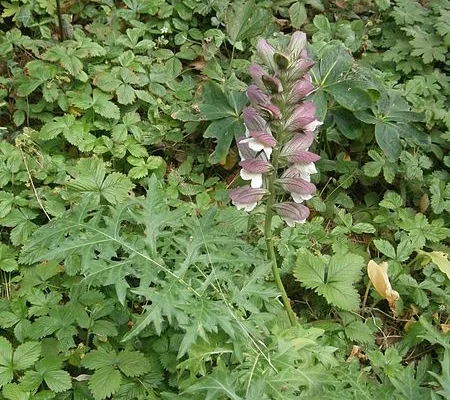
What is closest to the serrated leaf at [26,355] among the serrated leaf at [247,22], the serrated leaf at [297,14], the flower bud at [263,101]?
the flower bud at [263,101]

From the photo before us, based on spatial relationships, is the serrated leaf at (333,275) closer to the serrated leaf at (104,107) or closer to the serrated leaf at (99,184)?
the serrated leaf at (99,184)

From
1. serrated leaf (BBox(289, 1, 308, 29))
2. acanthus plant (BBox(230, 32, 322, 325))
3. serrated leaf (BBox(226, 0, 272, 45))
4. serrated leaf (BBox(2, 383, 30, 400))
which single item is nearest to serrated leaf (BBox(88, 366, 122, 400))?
serrated leaf (BBox(2, 383, 30, 400))

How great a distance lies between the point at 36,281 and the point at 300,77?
5.04ft

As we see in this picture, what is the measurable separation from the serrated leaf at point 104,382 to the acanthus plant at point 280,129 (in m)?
0.85

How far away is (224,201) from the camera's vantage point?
3.35m

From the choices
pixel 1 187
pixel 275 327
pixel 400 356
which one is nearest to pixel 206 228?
pixel 275 327

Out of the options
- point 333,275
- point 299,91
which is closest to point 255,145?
point 299,91

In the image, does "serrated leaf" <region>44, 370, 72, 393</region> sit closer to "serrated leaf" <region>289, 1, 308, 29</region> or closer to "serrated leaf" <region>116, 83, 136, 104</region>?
"serrated leaf" <region>116, 83, 136, 104</region>

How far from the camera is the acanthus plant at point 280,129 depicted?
2215 mm

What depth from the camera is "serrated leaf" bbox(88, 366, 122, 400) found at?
2412 millimetres

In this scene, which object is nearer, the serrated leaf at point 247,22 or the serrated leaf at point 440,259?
the serrated leaf at point 440,259

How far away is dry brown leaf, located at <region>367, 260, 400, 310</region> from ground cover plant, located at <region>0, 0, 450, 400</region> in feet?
0.04

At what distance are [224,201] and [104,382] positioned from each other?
1.25 m

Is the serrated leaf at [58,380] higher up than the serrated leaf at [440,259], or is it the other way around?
the serrated leaf at [440,259]
